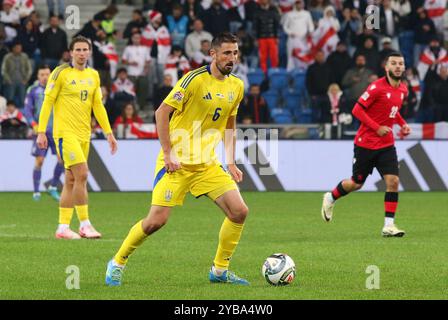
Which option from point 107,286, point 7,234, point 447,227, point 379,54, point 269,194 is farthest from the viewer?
point 379,54

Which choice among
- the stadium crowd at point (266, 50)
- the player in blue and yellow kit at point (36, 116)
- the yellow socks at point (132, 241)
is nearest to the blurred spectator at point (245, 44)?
the stadium crowd at point (266, 50)

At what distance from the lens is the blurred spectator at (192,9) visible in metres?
26.4

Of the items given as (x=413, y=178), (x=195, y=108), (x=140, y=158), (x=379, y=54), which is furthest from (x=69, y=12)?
(x=195, y=108)

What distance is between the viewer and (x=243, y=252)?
1225cm

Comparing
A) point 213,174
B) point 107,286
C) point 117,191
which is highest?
point 213,174

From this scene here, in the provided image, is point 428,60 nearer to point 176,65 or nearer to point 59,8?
point 176,65

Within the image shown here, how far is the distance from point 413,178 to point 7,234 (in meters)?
10.4

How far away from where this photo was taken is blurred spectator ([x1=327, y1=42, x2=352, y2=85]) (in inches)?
986

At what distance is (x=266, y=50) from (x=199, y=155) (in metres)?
16.6

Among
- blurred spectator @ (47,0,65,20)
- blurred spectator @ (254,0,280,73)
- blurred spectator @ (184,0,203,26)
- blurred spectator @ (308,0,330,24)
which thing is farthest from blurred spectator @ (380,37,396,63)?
blurred spectator @ (47,0,65,20)
